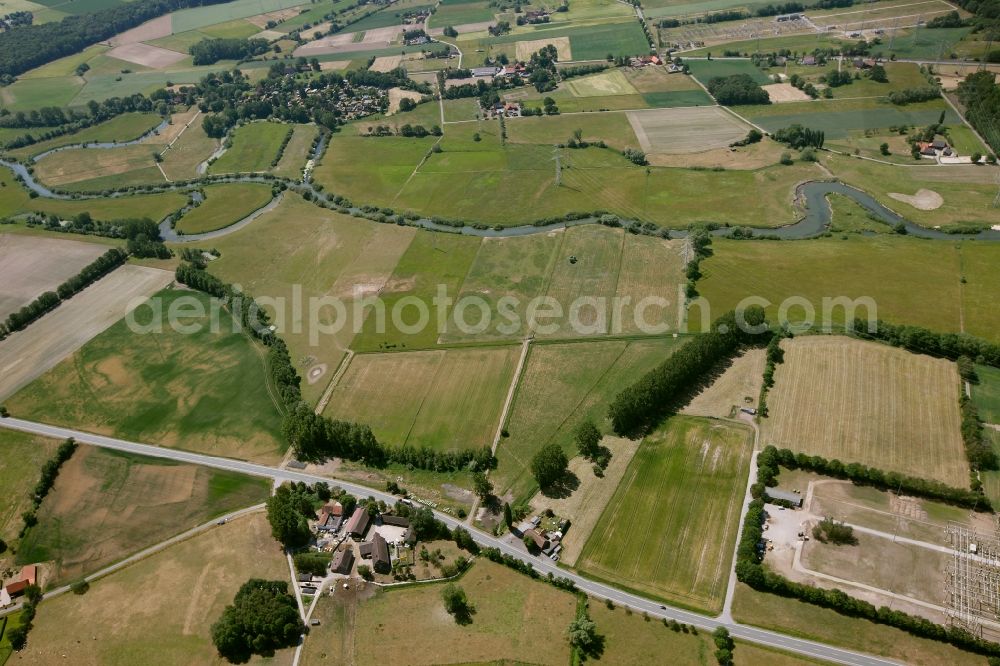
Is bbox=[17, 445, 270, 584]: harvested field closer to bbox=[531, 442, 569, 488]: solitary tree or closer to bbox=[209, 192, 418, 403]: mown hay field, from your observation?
bbox=[209, 192, 418, 403]: mown hay field

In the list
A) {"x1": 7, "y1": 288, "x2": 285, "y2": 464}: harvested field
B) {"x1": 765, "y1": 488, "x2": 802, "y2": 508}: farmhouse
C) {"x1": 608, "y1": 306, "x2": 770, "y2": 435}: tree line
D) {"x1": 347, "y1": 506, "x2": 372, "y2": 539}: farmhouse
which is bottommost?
{"x1": 347, "y1": 506, "x2": 372, "y2": 539}: farmhouse

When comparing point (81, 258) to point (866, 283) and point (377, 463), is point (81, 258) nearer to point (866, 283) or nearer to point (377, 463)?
point (377, 463)

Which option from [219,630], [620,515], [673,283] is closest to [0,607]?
[219,630]

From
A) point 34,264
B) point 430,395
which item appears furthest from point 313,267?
point 34,264

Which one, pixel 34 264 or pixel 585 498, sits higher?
pixel 34 264

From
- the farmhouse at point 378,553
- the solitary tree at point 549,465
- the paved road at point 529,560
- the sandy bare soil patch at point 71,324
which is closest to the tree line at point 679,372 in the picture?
the solitary tree at point 549,465

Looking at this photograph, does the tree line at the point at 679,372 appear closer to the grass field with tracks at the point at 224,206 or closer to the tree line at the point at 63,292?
the grass field with tracks at the point at 224,206

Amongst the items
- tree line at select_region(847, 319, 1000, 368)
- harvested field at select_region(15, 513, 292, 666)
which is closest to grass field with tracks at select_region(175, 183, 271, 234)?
harvested field at select_region(15, 513, 292, 666)

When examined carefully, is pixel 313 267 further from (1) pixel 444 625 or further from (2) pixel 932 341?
(2) pixel 932 341
